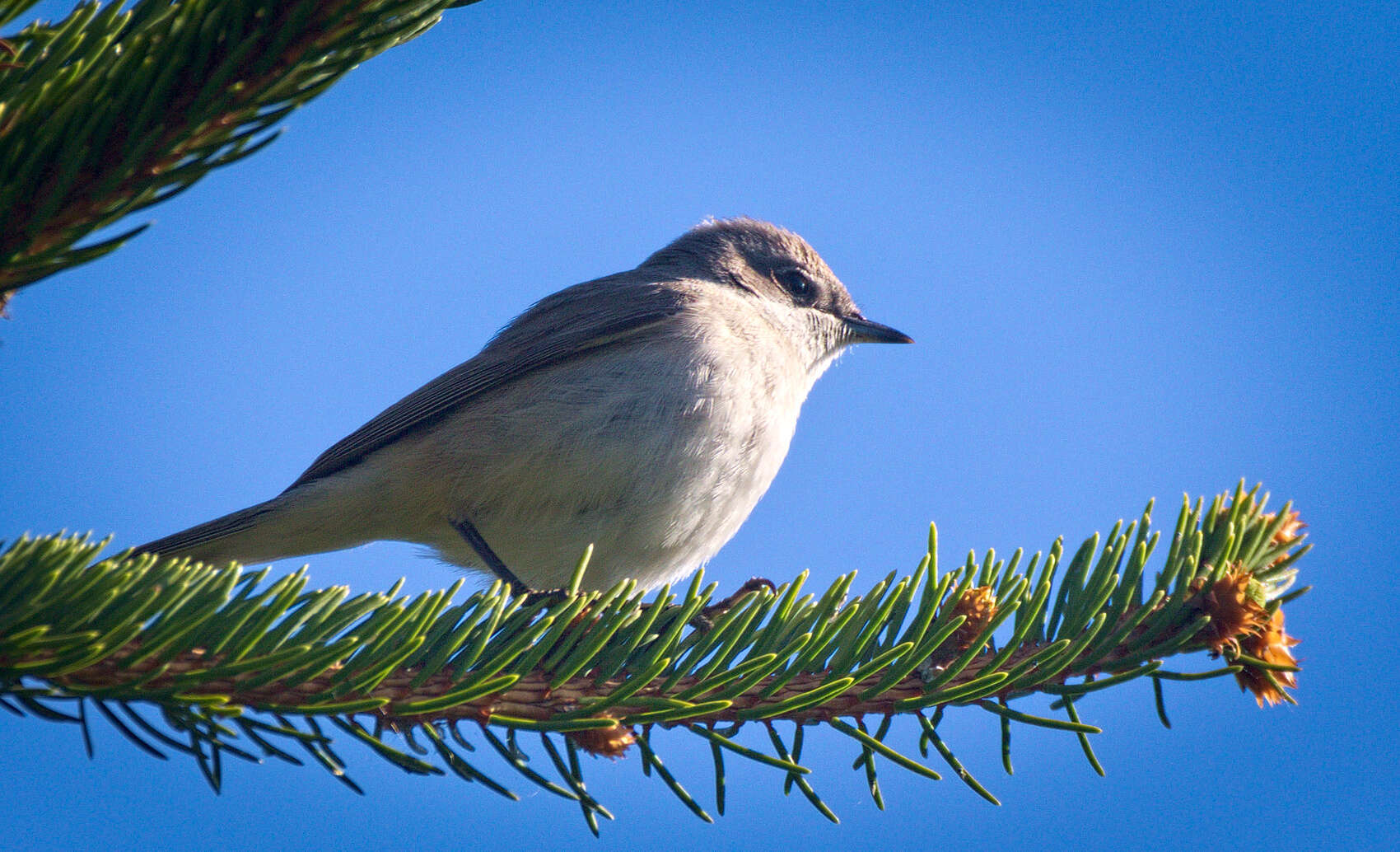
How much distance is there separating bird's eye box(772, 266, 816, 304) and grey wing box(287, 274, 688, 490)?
1084 millimetres

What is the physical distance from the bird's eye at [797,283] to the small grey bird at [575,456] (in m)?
0.78

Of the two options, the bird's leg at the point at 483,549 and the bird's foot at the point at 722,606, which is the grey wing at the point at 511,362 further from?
the bird's foot at the point at 722,606

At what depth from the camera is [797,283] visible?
20.7 ft

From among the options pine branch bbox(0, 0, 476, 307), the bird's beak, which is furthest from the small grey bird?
pine branch bbox(0, 0, 476, 307)

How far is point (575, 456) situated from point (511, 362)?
3.05 ft

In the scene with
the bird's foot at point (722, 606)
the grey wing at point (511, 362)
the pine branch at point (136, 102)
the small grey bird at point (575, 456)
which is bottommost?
A: the bird's foot at point (722, 606)

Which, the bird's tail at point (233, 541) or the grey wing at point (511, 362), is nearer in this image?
the bird's tail at point (233, 541)

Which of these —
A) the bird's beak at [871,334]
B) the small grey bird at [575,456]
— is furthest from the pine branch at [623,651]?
the bird's beak at [871,334]

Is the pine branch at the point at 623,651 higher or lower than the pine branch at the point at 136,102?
lower

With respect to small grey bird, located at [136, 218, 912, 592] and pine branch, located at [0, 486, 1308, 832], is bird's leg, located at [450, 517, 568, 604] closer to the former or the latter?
small grey bird, located at [136, 218, 912, 592]

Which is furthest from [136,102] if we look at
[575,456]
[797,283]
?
[797,283]

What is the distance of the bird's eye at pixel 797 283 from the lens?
625 centimetres

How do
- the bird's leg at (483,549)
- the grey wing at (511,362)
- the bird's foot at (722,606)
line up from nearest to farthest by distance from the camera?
the bird's foot at (722,606)
the bird's leg at (483,549)
the grey wing at (511,362)

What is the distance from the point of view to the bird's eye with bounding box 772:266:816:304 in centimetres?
625
